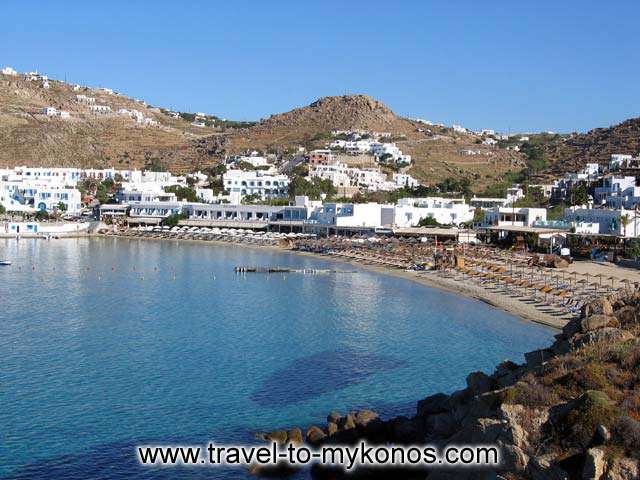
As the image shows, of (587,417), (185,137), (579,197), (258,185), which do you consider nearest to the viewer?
(587,417)

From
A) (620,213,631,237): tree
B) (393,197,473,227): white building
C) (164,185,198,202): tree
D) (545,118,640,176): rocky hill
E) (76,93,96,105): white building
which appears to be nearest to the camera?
(620,213,631,237): tree

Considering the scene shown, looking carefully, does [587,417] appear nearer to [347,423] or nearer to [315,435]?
[347,423]

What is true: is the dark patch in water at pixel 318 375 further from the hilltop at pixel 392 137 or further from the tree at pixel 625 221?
the hilltop at pixel 392 137

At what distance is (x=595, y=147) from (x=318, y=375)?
102 metres

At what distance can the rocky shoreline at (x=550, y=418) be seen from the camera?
10.2m

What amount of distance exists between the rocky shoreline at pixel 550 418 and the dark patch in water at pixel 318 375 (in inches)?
117

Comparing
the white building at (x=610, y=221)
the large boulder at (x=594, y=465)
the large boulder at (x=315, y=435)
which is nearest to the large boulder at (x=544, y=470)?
the large boulder at (x=594, y=465)

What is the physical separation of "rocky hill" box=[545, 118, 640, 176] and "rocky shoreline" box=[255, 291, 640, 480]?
91.1 m

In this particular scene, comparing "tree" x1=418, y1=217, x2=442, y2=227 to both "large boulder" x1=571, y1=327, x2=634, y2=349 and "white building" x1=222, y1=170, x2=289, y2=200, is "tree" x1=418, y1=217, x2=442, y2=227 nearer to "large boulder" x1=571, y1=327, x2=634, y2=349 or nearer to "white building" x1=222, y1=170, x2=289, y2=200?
"white building" x1=222, y1=170, x2=289, y2=200

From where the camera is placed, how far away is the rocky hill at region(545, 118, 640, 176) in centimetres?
10531

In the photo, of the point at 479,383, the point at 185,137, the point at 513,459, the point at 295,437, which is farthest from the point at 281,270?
the point at 185,137

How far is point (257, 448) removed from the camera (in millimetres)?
15758

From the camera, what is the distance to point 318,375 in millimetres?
21750

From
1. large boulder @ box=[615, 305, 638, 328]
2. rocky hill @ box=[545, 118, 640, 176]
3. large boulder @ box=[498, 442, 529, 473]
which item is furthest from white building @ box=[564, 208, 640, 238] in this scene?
rocky hill @ box=[545, 118, 640, 176]
